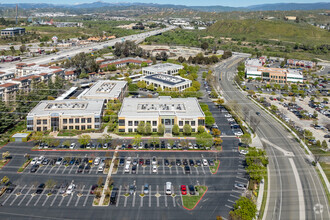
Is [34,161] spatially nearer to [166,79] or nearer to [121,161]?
[121,161]

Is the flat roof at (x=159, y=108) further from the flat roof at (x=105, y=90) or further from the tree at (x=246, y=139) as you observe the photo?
the tree at (x=246, y=139)

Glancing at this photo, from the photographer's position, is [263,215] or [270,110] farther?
[270,110]

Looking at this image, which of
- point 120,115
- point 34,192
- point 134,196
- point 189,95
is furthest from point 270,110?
point 34,192

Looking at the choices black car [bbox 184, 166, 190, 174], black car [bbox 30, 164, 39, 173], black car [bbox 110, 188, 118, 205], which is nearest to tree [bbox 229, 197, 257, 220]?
black car [bbox 184, 166, 190, 174]

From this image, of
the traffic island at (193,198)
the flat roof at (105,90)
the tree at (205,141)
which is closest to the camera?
the traffic island at (193,198)

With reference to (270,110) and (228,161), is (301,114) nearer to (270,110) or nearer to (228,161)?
(270,110)

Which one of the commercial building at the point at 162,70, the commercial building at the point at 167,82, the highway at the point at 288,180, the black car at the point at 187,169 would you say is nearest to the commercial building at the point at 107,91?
the commercial building at the point at 167,82

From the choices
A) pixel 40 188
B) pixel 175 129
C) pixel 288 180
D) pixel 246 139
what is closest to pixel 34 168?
pixel 40 188
